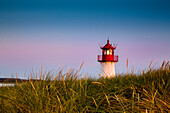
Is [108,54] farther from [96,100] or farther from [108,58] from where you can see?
[96,100]

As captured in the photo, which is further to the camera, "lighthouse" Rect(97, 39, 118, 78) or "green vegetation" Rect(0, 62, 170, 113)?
"lighthouse" Rect(97, 39, 118, 78)

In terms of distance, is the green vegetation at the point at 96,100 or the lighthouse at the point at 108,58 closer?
the green vegetation at the point at 96,100

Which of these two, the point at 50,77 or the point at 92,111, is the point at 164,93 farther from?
the point at 50,77

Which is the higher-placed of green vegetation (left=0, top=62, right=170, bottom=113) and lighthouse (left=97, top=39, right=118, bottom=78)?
lighthouse (left=97, top=39, right=118, bottom=78)

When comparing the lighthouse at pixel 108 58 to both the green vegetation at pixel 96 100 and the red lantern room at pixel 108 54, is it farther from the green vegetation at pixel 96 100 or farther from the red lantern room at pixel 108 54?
the green vegetation at pixel 96 100

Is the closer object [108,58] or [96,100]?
[96,100]

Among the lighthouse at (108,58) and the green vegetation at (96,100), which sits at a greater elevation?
the lighthouse at (108,58)

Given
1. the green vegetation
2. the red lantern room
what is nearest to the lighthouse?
the red lantern room

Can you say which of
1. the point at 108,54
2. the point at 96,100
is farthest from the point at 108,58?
the point at 96,100

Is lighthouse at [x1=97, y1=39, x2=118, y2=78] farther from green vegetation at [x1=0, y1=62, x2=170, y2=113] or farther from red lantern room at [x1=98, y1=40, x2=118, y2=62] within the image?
green vegetation at [x1=0, y1=62, x2=170, y2=113]

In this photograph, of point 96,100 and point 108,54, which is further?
point 108,54

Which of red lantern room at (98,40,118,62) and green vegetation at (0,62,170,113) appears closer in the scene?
green vegetation at (0,62,170,113)

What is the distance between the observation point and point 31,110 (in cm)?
355

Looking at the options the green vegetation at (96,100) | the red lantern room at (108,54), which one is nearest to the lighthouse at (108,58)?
the red lantern room at (108,54)
